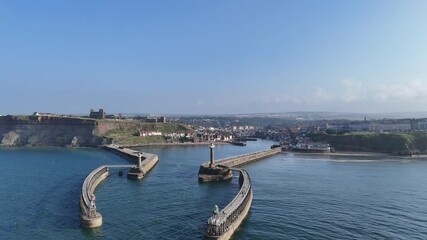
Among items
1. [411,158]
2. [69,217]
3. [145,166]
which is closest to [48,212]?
[69,217]

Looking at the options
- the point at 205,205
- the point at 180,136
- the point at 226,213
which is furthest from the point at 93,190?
the point at 180,136

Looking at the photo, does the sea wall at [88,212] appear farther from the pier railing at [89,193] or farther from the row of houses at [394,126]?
the row of houses at [394,126]

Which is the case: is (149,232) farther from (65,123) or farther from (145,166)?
(65,123)

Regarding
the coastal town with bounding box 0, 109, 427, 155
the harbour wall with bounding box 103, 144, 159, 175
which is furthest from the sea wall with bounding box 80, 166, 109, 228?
the coastal town with bounding box 0, 109, 427, 155

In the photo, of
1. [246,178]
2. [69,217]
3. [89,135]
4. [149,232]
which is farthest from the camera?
[89,135]

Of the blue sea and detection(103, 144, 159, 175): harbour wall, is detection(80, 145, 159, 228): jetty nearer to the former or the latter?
detection(103, 144, 159, 175): harbour wall

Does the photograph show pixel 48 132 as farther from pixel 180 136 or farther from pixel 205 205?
pixel 205 205
